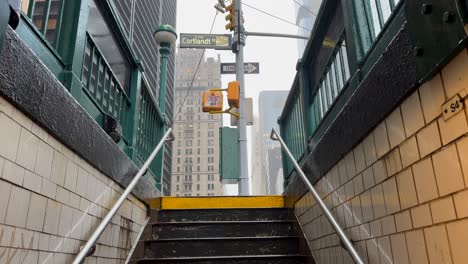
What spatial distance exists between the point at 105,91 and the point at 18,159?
1.80m

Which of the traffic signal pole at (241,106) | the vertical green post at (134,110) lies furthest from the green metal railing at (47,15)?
the traffic signal pole at (241,106)

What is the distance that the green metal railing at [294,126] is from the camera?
14.6 feet

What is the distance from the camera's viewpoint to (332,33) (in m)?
3.38

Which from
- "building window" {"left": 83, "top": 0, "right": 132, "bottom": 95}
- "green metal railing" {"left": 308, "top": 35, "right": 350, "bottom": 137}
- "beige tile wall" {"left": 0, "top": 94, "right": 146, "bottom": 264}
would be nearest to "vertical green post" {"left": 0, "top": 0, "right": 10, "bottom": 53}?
"beige tile wall" {"left": 0, "top": 94, "right": 146, "bottom": 264}

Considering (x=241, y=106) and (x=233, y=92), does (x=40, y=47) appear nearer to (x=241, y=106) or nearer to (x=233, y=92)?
(x=233, y=92)

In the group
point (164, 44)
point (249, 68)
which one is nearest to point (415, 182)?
point (164, 44)

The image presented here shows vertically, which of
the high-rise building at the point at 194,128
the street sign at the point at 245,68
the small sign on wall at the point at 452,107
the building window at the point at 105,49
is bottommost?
the small sign on wall at the point at 452,107

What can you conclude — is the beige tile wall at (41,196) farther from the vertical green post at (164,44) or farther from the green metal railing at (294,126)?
the vertical green post at (164,44)

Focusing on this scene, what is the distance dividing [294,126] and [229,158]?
8.11ft

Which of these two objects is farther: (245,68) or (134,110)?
(245,68)

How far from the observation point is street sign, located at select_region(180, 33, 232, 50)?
24.6 feet

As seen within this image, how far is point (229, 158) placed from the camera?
7.17m

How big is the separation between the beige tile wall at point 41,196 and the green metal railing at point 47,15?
68 centimetres

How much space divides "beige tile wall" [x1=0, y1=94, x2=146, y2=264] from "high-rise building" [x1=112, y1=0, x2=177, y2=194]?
4.18 meters
